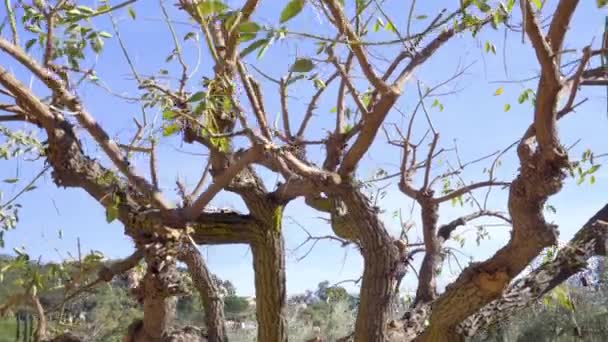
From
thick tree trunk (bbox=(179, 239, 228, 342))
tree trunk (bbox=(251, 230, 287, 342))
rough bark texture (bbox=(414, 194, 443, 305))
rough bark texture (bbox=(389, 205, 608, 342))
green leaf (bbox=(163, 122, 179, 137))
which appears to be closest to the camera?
green leaf (bbox=(163, 122, 179, 137))

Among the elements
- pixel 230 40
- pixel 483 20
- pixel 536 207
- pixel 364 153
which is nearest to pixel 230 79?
pixel 230 40

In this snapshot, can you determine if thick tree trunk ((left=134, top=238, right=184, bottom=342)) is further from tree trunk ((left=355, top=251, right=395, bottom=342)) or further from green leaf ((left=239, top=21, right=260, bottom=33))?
green leaf ((left=239, top=21, right=260, bottom=33))

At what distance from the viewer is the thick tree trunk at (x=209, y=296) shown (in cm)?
454

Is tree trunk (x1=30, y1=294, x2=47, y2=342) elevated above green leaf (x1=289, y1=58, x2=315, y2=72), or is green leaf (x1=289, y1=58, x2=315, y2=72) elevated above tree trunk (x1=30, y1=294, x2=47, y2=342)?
green leaf (x1=289, y1=58, x2=315, y2=72)

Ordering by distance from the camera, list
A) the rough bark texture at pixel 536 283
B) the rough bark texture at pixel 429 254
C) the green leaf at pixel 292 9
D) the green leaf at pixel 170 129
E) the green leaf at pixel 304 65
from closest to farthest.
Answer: the green leaf at pixel 292 9
the green leaf at pixel 304 65
the green leaf at pixel 170 129
the rough bark texture at pixel 536 283
the rough bark texture at pixel 429 254

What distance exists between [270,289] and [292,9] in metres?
2.68

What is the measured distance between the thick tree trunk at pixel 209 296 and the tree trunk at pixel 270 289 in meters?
0.38

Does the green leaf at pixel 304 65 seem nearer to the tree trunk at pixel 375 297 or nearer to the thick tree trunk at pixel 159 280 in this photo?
the thick tree trunk at pixel 159 280

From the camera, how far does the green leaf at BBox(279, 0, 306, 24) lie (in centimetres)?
178

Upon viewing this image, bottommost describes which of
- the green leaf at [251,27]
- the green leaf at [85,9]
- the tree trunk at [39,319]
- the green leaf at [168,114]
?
the tree trunk at [39,319]

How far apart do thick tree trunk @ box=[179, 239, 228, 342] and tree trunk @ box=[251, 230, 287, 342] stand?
38cm

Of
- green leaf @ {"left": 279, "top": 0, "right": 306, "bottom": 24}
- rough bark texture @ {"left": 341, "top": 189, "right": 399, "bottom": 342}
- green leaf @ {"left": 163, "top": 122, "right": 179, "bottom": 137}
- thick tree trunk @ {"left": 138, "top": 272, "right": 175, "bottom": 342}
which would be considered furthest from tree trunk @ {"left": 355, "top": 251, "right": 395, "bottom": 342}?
green leaf @ {"left": 279, "top": 0, "right": 306, "bottom": 24}

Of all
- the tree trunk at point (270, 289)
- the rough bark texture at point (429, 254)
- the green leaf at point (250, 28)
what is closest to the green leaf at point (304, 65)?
the green leaf at point (250, 28)

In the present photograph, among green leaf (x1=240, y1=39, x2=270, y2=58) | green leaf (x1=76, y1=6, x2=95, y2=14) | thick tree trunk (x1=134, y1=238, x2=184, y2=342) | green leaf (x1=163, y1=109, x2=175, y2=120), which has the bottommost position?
thick tree trunk (x1=134, y1=238, x2=184, y2=342)
